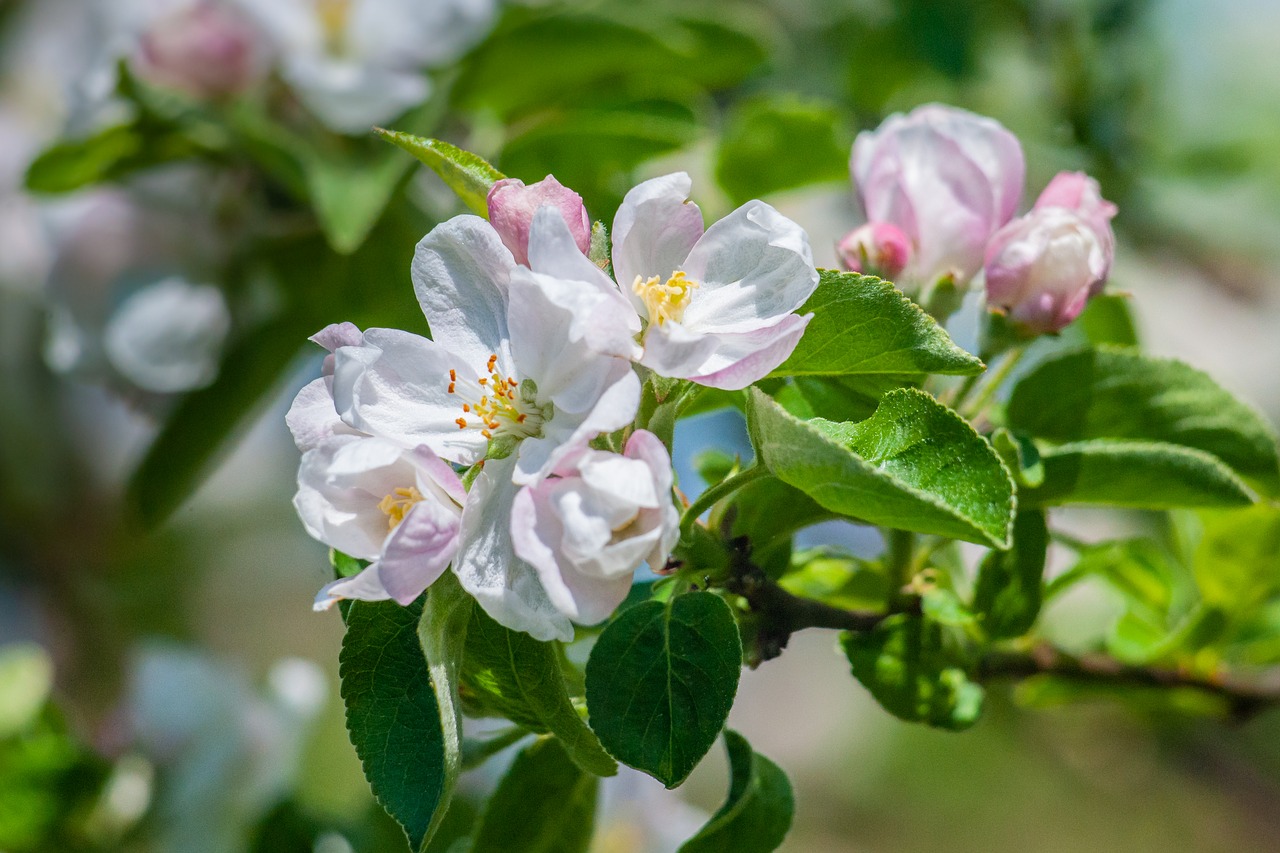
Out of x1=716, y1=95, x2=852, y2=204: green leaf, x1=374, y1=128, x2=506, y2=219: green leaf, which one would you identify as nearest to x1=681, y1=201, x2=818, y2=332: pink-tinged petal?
x1=374, y1=128, x2=506, y2=219: green leaf

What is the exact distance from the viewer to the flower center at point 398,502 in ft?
1.55

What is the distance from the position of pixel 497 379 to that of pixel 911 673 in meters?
0.28

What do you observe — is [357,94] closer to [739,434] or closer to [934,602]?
[739,434]

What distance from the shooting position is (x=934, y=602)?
630 millimetres

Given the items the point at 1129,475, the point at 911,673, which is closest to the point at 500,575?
the point at 911,673

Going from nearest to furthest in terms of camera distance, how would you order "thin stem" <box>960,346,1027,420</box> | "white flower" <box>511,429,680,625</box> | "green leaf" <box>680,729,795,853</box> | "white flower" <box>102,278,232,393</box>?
1. "white flower" <box>511,429,680,625</box>
2. "green leaf" <box>680,729,795,853</box>
3. "thin stem" <box>960,346,1027,420</box>
4. "white flower" <box>102,278,232,393</box>

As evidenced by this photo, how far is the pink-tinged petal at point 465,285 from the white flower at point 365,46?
61 cm

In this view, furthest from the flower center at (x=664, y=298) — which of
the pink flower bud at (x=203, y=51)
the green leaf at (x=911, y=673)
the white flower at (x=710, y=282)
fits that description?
the pink flower bud at (x=203, y=51)

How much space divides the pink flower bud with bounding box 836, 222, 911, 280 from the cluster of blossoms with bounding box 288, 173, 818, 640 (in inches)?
5.1

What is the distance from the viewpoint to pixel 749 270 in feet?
1.68

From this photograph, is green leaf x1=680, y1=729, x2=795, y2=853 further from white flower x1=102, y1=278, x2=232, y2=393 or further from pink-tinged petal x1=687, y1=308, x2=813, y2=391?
white flower x1=102, y1=278, x2=232, y2=393

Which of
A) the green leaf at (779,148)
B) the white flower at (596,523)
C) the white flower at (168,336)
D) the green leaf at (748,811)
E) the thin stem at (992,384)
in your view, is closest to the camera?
the white flower at (596,523)

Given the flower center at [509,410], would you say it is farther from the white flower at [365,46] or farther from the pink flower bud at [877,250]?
the white flower at [365,46]

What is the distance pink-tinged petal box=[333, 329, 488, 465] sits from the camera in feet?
1.57
